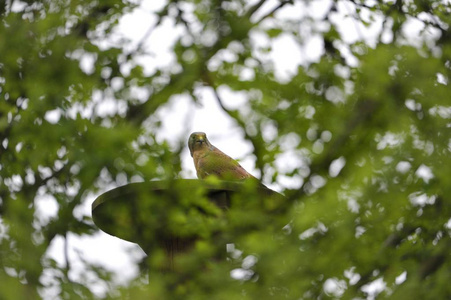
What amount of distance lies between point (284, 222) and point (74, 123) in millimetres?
628

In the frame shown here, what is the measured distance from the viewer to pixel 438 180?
7.81ft

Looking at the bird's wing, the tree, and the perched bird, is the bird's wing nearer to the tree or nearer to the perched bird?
the perched bird

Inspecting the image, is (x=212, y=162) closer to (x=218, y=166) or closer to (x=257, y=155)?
(x=218, y=166)

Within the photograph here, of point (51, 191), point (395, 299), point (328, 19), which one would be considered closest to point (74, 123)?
point (51, 191)

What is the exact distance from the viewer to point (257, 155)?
2418mm

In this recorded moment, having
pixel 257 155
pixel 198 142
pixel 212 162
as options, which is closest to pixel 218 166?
pixel 212 162

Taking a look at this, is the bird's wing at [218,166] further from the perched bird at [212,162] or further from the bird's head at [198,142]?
the bird's head at [198,142]

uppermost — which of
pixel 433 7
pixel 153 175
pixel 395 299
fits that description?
pixel 153 175

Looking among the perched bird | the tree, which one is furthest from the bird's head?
the tree

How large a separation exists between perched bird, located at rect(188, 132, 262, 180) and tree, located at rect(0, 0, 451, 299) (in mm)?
1340

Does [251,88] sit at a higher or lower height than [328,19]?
higher

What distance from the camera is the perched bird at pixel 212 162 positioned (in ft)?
13.6

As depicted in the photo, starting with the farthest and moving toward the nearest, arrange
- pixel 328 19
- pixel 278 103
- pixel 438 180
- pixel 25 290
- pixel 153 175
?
pixel 328 19 < pixel 278 103 < pixel 438 180 < pixel 153 175 < pixel 25 290

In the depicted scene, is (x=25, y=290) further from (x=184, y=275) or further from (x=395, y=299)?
(x=395, y=299)
